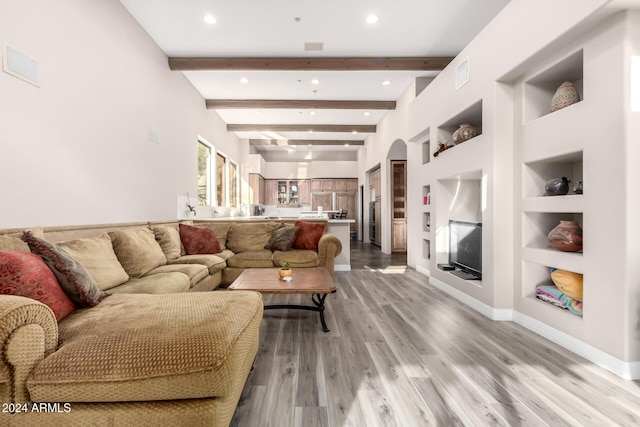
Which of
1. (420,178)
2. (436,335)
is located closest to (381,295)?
(436,335)

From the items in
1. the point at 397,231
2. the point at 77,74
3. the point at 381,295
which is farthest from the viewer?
the point at 397,231

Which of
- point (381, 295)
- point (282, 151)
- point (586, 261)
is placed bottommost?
point (381, 295)

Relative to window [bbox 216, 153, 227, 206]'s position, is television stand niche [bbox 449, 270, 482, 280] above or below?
below

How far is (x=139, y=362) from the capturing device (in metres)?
1.06

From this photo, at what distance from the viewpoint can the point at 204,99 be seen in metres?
5.60

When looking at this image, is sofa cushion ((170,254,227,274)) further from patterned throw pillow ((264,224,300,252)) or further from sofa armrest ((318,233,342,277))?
sofa armrest ((318,233,342,277))

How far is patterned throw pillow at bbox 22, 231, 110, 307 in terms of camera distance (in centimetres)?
153

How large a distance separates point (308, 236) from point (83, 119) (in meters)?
2.76

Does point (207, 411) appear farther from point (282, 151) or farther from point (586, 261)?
point (282, 151)

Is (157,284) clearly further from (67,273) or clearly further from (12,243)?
(12,243)

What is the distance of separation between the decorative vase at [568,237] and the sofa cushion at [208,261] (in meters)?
3.29

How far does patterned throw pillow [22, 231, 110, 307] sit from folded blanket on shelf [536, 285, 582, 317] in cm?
324

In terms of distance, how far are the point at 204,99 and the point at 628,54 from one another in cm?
582

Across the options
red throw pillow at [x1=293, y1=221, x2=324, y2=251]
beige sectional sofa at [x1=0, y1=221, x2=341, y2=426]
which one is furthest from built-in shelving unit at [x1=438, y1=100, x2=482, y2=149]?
beige sectional sofa at [x1=0, y1=221, x2=341, y2=426]
